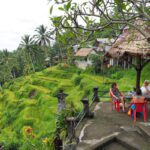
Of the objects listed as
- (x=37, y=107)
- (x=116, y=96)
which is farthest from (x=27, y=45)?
(x=116, y=96)

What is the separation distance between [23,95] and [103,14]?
32.2m

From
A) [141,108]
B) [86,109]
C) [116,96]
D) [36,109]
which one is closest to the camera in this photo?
[141,108]

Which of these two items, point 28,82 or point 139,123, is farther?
point 28,82

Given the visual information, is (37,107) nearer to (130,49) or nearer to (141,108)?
(130,49)

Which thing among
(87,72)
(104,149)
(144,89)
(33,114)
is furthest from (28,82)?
(104,149)

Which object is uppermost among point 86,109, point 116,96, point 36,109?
point 116,96

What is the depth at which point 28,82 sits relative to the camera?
131ft

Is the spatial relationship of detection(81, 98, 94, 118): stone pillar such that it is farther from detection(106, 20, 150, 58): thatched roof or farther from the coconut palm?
the coconut palm

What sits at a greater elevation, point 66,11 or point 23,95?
point 66,11

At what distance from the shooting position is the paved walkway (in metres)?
5.88

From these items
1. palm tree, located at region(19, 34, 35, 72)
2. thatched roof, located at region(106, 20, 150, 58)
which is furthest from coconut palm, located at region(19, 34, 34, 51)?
thatched roof, located at region(106, 20, 150, 58)

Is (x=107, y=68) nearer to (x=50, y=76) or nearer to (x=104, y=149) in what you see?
(x=50, y=76)

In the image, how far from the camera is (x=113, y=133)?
6.59 m

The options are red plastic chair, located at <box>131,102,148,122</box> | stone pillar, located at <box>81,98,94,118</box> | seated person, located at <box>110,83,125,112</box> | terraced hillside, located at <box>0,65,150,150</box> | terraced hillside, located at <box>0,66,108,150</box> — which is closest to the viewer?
red plastic chair, located at <box>131,102,148,122</box>
